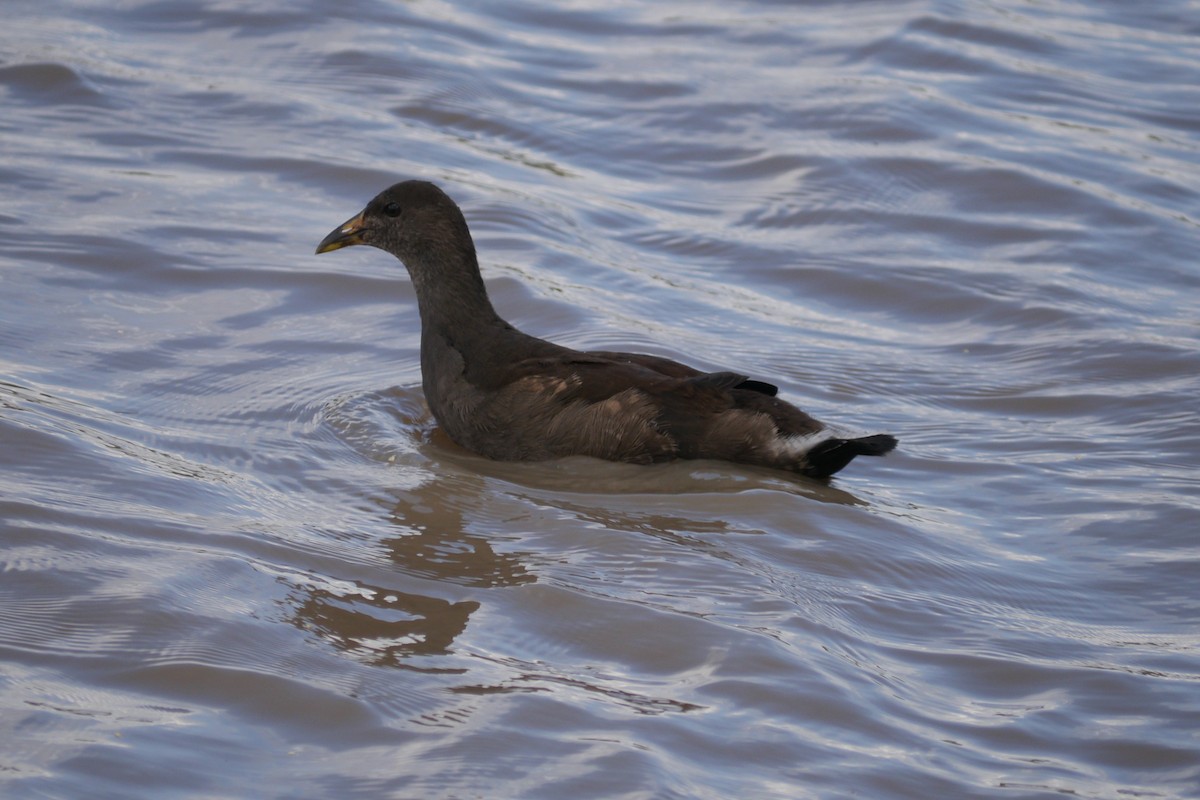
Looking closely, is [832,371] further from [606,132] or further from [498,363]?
[606,132]

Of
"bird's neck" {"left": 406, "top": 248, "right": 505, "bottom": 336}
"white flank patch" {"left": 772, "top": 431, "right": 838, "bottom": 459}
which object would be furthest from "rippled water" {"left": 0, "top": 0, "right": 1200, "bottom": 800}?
"bird's neck" {"left": 406, "top": 248, "right": 505, "bottom": 336}

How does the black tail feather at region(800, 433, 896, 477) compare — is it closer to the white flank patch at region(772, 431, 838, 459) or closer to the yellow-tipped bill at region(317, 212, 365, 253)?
the white flank patch at region(772, 431, 838, 459)

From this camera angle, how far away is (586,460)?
21.7ft

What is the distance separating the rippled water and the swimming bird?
12 centimetres

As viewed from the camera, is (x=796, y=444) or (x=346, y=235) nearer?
(x=796, y=444)

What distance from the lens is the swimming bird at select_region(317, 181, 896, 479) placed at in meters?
6.55

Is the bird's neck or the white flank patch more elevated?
the bird's neck

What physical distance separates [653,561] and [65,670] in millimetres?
2072

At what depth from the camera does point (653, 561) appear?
5.69 metres

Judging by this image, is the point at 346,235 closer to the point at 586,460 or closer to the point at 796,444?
the point at 586,460

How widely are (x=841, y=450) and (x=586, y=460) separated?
1.06 meters

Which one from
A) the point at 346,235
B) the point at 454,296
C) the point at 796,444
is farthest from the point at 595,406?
the point at 346,235

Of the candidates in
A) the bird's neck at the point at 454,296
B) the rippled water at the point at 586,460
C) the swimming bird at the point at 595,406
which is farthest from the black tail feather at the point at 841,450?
the bird's neck at the point at 454,296

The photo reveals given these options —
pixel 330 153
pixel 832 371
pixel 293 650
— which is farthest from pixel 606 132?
pixel 293 650
